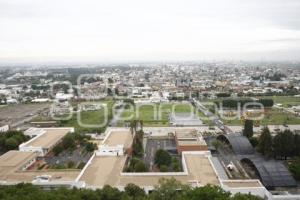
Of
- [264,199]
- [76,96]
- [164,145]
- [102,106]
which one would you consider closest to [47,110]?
[102,106]

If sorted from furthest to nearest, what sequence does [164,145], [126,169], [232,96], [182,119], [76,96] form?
1. [76,96]
2. [232,96]
3. [182,119]
4. [164,145]
5. [126,169]

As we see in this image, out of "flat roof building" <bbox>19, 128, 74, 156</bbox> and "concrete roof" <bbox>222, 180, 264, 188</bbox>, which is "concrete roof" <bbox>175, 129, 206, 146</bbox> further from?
"flat roof building" <bbox>19, 128, 74, 156</bbox>

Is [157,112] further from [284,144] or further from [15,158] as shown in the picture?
[15,158]

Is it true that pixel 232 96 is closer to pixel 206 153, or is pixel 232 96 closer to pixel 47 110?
pixel 47 110

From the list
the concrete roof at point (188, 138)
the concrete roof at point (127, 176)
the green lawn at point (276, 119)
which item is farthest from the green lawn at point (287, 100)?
the concrete roof at point (127, 176)

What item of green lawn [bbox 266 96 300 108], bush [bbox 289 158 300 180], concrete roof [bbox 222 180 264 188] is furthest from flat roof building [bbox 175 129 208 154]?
green lawn [bbox 266 96 300 108]

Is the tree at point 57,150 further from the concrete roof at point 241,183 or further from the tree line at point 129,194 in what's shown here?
the concrete roof at point 241,183

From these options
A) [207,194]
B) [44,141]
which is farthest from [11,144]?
[207,194]
